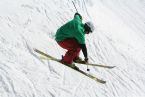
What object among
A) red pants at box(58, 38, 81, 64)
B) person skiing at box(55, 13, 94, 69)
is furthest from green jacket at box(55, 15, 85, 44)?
red pants at box(58, 38, 81, 64)

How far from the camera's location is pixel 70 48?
32.1 ft

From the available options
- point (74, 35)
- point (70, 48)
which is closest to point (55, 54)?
point (70, 48)

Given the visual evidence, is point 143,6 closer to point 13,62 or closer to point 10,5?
point 10,5

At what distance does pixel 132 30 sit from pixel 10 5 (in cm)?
1039

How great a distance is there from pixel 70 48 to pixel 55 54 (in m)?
4.14

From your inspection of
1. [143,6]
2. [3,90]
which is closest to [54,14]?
[3,90]

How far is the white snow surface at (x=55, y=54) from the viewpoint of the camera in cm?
1143

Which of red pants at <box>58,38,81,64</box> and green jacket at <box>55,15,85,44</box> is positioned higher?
green jacket at <box>55,15,85,44</box>

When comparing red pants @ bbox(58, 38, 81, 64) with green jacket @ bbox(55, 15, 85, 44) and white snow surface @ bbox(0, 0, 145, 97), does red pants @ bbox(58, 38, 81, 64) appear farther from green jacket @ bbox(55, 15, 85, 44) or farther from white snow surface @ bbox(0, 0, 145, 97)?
white snow surface @ bbox(0, 0, 145, 97)

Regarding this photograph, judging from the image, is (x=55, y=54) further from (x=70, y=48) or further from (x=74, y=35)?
(x=74, y=35)

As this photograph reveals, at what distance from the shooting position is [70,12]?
57.6ft

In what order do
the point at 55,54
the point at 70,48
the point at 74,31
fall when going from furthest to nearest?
the point at 55,54, the point at 70,48, the point at 74,31

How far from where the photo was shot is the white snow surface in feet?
37.5

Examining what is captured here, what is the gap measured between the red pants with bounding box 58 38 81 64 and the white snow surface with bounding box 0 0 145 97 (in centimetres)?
164
